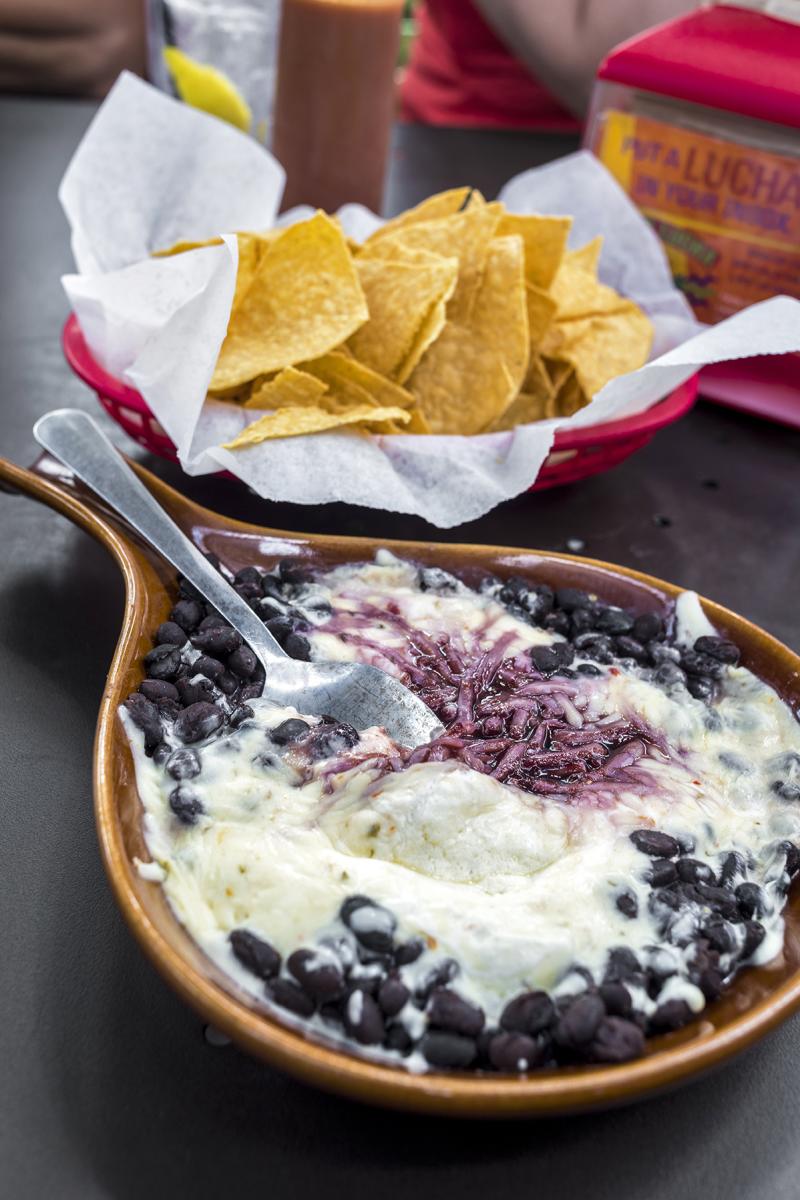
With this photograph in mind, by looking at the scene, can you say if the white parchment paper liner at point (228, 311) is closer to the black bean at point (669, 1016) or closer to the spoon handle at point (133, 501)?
the spoon handle at point (133, 501)

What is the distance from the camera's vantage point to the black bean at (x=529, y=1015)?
2.71 feet

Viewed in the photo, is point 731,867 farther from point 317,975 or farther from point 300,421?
point 300,421

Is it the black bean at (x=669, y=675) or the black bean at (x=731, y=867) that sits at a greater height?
the black bean at (x=669, y=675)

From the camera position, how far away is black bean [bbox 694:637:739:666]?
1.26 meters

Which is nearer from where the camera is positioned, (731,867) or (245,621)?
(731,867)

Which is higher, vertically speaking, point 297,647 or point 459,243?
point 459,243

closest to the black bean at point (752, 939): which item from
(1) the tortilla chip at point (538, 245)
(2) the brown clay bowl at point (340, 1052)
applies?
(2) the brown clay bowl at point (340, 1052)

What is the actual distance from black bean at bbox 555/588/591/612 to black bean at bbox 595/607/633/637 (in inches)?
0.9

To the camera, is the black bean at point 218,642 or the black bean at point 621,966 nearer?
the black bean at point 621,966

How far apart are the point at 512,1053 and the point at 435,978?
8 centimetres

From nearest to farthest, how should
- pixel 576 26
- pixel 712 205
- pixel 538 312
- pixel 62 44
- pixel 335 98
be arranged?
pixel 538 312 → pixel 712 205 → pixel 335 98 → pixel 576 26 → pixel 62 44

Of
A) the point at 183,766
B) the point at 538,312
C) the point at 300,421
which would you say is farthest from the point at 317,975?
the point at 538,312

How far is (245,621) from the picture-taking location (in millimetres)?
1222

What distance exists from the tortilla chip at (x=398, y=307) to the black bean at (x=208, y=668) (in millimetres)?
695
